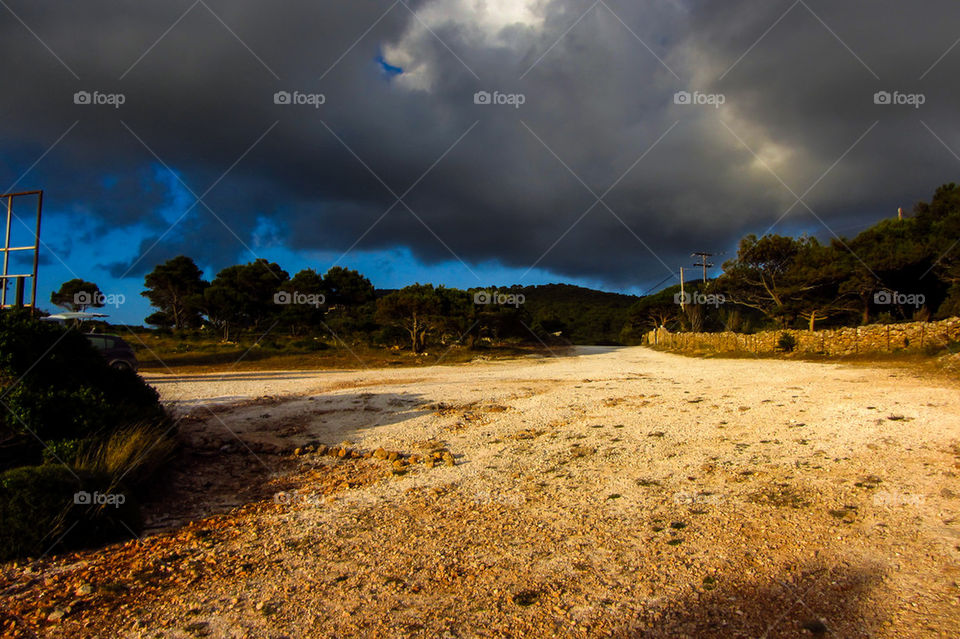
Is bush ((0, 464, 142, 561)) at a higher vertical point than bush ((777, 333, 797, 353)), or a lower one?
lower

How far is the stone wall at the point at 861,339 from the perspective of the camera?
51.8 ft

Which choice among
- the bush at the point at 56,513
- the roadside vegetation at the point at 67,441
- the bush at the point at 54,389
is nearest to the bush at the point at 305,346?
the roadside vegetation at the point at 67,441

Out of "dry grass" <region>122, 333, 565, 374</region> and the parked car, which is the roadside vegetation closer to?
the parked car

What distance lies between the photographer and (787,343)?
20.8m

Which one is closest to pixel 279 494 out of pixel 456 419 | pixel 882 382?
pixel 456 419

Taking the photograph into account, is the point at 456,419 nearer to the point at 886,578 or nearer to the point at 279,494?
the point at 279,494

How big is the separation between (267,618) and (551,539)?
2073 millimetres

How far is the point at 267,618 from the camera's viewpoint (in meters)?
2.92

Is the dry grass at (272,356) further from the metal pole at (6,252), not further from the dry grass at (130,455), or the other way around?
the dry grass at (130,455)

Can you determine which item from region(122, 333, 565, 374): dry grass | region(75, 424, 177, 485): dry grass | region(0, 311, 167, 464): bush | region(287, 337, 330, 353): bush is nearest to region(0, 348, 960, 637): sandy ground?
region(75, 424, 177, 485): dry grass

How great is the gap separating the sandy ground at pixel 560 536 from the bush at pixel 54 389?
114 centimetres

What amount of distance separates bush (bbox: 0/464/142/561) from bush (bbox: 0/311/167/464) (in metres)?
1.27

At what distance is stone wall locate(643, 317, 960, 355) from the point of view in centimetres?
1578

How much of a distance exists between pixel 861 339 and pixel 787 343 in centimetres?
303
